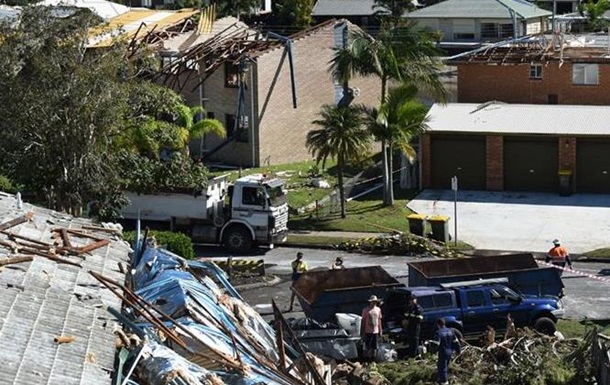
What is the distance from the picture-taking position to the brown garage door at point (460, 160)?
161ft

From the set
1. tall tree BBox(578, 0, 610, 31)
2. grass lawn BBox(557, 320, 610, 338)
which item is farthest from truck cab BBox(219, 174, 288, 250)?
tall tree BBox(578, 0, 610, 31)

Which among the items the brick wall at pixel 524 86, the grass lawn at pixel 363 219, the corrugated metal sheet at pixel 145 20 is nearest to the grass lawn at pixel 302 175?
the grass lawn at pixel 363 219

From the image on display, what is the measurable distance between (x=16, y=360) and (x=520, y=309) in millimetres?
15939

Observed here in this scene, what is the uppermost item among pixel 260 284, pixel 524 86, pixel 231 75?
pixel 231 75

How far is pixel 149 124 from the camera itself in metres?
39.8

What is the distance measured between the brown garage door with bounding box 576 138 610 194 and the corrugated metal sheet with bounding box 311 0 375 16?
171 feet

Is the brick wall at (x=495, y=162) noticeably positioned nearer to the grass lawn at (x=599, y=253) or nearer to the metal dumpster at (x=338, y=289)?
the grass lawn at (x=599, y=253)

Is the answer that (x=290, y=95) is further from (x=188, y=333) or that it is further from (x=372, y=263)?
(x=188, y=333)

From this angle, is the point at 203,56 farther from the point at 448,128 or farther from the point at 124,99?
the point at 124,99

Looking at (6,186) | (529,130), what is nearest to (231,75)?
(529,130)

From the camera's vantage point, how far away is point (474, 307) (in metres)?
28.8

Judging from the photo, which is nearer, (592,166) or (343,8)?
(592,166)

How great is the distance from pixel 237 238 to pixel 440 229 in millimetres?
6163

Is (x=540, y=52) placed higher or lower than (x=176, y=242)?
higher
